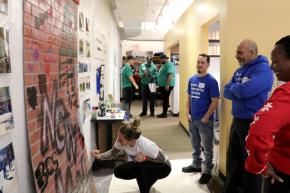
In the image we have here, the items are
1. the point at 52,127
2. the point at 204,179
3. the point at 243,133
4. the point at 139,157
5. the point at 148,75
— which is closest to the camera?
the point at 52,127

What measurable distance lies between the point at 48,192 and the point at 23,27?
2.87 feet

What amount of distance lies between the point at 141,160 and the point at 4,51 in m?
1.84

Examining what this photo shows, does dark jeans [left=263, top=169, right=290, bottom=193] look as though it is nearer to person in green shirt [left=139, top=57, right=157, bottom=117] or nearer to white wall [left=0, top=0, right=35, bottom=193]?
white wall [left=0, top=0, right=35, bottom=193]

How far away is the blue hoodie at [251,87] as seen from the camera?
2.63 m

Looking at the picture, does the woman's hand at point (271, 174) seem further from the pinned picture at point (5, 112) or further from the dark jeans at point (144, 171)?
the dark jeans at point (144, 171)

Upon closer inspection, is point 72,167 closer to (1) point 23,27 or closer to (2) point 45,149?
(2) point 45,149

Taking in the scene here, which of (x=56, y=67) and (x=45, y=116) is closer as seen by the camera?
(x=45, y=116)

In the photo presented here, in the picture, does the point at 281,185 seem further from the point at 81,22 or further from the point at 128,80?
the point at 128,80

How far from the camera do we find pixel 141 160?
9.35ft

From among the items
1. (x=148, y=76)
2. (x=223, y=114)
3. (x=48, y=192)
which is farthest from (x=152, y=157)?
(x=148, y=76)

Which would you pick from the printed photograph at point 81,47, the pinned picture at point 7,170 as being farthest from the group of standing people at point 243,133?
the pinned picture at point 7,170

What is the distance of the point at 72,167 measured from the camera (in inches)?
85.0

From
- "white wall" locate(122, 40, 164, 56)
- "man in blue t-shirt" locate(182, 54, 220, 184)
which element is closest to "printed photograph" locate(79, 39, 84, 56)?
"man in blue t-shirt" locate(182, 54, 220, 184)

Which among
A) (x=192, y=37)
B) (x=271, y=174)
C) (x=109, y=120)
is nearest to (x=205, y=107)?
(x=109, y=120)
